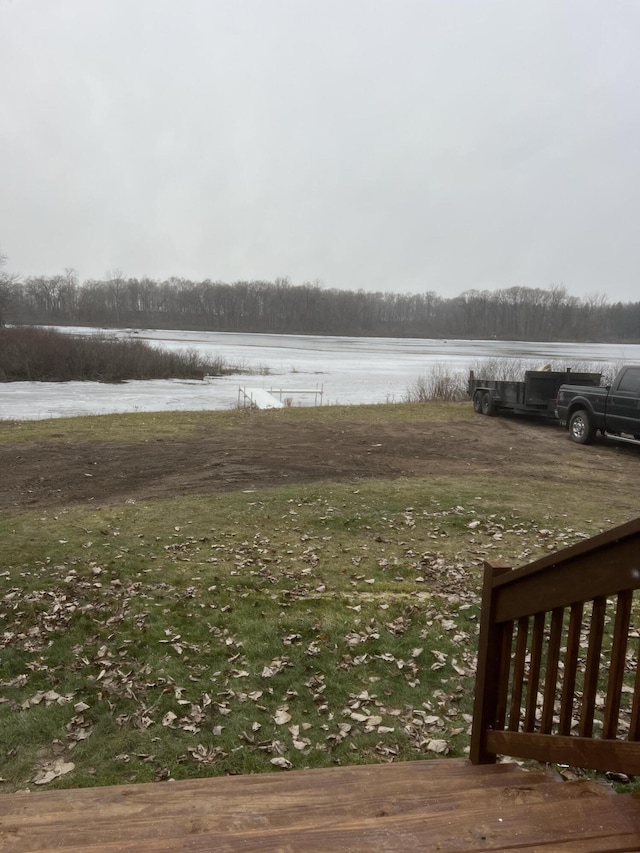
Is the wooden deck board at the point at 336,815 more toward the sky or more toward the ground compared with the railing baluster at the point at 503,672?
more toward the ground

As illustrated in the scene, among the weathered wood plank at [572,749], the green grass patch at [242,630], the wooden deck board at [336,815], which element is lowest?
the green grass patch at [242,630]

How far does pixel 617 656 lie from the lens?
2176 millimetres

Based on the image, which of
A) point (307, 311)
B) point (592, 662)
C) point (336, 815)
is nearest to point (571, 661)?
point (592, 662)

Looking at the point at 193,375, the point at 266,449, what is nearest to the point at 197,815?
the point at 266,449

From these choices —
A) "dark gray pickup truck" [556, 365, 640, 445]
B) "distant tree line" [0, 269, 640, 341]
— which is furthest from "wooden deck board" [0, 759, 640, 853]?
"distant tree line" [0, 269, 640, 341]

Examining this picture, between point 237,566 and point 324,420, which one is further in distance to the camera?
point 324,420

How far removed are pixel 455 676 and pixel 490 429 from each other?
13.1 m

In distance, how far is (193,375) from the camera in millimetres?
42562

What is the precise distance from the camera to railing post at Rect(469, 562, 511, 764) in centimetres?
Answer: 292

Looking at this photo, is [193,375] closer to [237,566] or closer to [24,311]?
[237,566]

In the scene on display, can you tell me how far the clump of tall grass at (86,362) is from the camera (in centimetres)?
4188

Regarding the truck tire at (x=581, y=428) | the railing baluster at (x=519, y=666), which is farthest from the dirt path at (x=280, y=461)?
A: the railing baluster at (x=519, y=666)

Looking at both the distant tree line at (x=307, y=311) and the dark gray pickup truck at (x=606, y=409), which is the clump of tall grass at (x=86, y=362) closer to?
the dark gray pickup truck at (x=606, y=409)

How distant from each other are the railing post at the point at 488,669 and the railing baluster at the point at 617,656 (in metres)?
0.67
